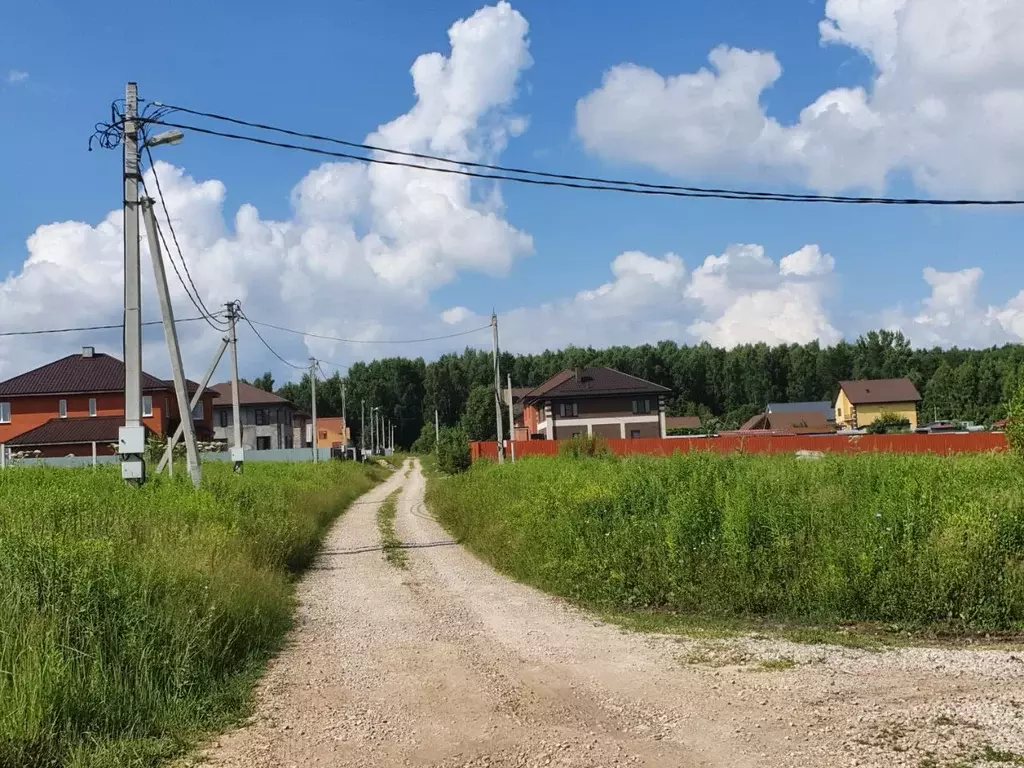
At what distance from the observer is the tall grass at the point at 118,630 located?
5.50m

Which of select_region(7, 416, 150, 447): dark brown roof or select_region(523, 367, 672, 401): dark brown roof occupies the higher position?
select_region(523, 367, 672, 401): dark brown roof

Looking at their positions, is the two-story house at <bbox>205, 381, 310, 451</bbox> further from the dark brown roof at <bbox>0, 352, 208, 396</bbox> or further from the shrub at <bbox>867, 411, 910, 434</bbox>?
the shrub at <bbox>867, 411, 910, 434</bbox>

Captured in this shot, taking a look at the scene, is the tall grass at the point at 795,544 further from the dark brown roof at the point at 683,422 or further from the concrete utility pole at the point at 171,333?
the dark brown roof at the point at 683,422

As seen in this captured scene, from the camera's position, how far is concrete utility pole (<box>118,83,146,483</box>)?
A: 14.9 meters

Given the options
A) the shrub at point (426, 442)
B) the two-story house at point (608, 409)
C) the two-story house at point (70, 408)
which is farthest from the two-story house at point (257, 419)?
the shrub at point (426, 442)

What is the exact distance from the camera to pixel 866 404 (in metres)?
90.1

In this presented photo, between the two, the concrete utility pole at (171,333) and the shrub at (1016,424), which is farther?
the shrub at (1016,424)

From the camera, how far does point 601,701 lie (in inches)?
261

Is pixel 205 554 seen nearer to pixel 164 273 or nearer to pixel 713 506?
pixel 713 506

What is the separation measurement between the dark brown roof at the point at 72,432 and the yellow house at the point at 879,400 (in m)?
69.7

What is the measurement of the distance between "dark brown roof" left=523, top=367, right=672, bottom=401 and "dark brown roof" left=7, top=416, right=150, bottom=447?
31780 mm

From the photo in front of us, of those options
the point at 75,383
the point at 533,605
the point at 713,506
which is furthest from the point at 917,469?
the point at 75,383

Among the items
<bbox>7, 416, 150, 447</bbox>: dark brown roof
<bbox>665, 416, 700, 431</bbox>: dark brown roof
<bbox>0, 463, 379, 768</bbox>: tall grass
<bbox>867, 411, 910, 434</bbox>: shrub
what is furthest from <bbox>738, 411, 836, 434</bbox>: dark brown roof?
<bbox>0, 463, 379, 768</bbox>: tall grass

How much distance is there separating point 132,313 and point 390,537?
7927 mm
